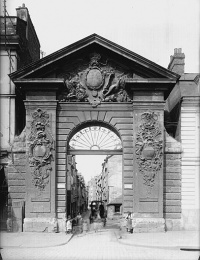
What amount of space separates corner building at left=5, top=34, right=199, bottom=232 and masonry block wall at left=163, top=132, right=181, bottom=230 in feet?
0.17

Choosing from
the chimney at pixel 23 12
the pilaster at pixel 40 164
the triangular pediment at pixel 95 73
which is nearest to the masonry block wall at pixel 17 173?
the pilaster at pixel 40 164

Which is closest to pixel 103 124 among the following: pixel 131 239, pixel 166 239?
pixel 131 239

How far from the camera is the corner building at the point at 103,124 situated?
22.3 m

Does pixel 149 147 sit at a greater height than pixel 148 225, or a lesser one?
greater

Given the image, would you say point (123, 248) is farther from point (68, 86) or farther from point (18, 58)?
point (18, 58)

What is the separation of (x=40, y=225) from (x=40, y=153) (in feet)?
12.0

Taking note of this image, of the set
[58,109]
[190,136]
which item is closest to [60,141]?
[58,109]

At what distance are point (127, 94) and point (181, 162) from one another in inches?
186

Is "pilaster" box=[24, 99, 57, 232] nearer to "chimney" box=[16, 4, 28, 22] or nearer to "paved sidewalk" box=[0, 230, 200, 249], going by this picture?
"paved sidewalk" box=[0, 230, 200, 249]

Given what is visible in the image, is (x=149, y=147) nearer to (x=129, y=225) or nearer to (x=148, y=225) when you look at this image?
(x=148, y=225)

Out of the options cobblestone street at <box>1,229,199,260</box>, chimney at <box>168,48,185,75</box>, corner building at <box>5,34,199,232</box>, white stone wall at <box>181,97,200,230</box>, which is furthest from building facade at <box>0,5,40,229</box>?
chimney at <box>168,48,185,75</box>

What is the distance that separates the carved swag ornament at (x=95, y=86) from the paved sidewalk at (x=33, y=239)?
7.11m

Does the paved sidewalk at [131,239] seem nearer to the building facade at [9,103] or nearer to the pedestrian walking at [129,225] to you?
the pedestrian walking at [129,225]

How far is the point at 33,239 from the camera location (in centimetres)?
1925
